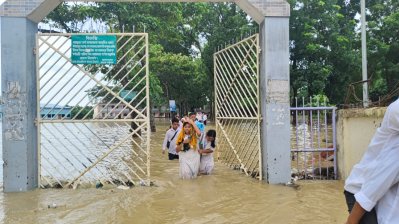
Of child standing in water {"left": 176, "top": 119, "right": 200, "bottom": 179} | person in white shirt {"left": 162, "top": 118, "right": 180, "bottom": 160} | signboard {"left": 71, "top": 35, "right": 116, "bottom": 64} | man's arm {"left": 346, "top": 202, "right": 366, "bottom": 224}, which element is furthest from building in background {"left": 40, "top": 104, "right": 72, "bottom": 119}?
man's arm {"left": 346, "top": 202, "right": 366, "bottom": 224}

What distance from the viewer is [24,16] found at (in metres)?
6.99

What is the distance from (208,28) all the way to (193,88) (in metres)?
6.73

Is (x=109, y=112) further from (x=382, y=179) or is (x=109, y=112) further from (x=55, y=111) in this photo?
(x=382, y=179)

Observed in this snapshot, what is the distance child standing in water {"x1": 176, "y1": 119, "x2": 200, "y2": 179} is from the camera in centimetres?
823

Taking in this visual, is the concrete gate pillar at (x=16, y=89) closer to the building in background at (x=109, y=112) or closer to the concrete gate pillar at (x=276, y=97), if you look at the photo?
the building in background at (x=109, y=112)

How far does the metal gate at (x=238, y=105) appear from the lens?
8211mm

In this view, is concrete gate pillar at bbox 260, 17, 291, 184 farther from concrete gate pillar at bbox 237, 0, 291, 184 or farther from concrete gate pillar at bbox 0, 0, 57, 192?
concrete gate pillar at bbox 0, 0, 57, 192

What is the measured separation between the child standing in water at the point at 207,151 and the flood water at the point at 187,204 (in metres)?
0.76

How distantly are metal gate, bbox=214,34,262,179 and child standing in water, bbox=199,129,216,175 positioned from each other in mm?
601

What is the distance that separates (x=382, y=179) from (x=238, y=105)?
6978mm

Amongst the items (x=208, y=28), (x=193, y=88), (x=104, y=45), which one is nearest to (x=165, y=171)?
(x=104, y=45)

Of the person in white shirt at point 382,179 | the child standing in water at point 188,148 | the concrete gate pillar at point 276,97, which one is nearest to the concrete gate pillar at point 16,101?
the child standing in water at point 188,148

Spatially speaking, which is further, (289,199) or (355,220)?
(289,199)

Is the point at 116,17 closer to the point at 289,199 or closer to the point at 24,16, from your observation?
the point at 24,16
